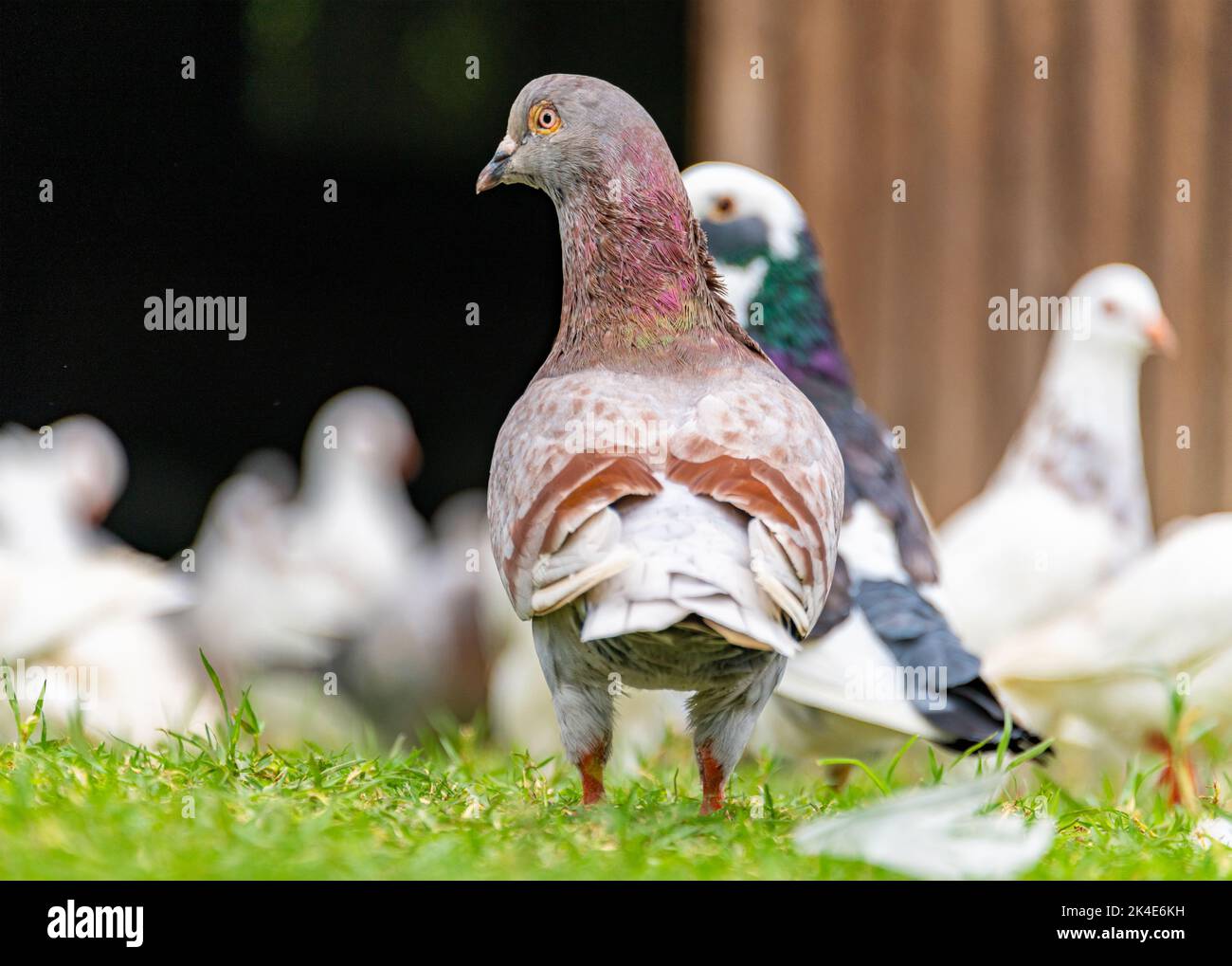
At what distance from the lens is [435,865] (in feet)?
7.16

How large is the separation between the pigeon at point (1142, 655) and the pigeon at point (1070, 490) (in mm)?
638

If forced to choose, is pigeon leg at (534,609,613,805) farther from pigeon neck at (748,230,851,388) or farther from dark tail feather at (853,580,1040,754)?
pigeon neck at (748,230,851,388)

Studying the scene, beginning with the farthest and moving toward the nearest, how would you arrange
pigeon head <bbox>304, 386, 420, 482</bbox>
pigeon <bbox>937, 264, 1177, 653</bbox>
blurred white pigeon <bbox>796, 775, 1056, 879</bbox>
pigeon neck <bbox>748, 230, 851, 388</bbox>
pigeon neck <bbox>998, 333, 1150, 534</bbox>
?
1. pigeon head <bbox>304, 386, 420, 482</bbox>
2. pigeon neck <bbox>998, 333, 1150, 534</bbox>
3. pigeon <bbox>937, 264, 1177, 653</bbox>
4. pigeon neck <bbox>748, 230, 851, 388</bbox>
5. blurred white pigeon <bbox>796, 775, 1056, 879</bbox>

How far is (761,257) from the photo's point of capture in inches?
162

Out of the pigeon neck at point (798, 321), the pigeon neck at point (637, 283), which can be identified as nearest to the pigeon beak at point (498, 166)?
the pigeon neck at point (637, 283)

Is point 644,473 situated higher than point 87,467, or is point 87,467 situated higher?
point 87,467

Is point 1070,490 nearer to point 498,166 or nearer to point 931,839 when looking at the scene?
point 498,166

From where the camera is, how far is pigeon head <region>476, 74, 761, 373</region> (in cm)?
274

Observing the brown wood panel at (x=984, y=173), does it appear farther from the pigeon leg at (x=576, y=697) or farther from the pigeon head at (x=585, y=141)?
the pigeon leg at (x=576, y=697)

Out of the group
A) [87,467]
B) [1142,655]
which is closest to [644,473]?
Result: [1142,655]

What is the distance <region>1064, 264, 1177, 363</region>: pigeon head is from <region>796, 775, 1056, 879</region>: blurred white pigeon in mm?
2909

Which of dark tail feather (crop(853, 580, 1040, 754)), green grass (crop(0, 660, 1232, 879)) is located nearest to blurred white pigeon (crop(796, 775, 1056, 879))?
green grass (crop(0, 660, 1232, 879))

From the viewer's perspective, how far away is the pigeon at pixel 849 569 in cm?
340

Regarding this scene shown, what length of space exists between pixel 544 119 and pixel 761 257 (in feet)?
4.41
